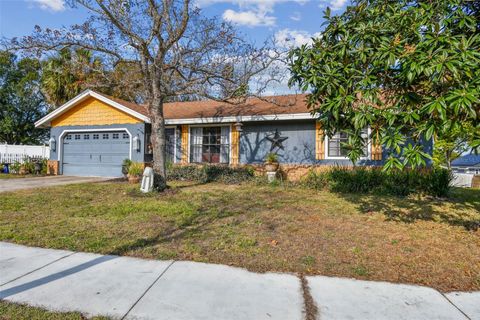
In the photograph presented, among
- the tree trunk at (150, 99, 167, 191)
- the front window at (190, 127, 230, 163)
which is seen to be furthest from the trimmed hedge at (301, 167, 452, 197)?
the tree trunk at (150, 99, 167, 191)

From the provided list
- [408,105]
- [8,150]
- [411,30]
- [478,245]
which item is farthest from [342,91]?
[8,150]

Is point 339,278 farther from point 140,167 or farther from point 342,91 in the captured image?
point 140,167

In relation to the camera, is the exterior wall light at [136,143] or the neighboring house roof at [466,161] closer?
the exterior wall light at [136,143]

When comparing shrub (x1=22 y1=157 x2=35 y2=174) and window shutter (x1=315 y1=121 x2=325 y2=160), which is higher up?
window shutter (x1=315 y1=121 x2=325 y2=160)

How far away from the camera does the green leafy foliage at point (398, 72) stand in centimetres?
333

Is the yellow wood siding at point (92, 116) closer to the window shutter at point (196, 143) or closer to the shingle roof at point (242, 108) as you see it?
the shingle roof at point (242, 108)

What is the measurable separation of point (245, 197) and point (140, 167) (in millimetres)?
5662

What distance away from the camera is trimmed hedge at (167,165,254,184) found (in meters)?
11.8

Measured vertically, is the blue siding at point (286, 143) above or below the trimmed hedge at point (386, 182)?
above

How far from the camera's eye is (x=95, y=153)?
14.9 metres

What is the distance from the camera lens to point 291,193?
9.05 meters

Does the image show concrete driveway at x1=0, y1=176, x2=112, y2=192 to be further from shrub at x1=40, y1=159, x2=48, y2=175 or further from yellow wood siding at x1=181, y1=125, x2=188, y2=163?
yellow wood siding at x1=181, y1=125, x2=188, y2=163

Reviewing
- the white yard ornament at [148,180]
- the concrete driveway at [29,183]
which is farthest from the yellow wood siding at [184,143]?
the white yard ornament at [148,180]

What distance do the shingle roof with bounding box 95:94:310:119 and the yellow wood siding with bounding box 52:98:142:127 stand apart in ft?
1.89
